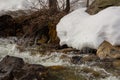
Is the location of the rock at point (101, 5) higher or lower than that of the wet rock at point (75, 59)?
higher

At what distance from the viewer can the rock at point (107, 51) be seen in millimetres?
7711

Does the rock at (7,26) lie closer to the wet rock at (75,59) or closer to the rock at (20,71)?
the wet rock at (75,59)

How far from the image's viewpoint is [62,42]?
31.0 feet

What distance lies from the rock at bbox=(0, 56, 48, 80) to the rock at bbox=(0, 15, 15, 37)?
4648mm

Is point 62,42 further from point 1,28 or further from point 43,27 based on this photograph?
point 1,28

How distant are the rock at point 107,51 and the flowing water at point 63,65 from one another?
627mm

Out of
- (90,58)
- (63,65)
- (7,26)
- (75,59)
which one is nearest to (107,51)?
(90,58)

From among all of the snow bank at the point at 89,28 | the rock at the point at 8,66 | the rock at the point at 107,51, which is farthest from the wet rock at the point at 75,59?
the rock at the point at 8,66

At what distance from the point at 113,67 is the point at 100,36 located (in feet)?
4.41

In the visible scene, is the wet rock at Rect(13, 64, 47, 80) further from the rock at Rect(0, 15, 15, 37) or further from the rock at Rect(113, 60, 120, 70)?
the rock at Rect(0, 15, 15, 37)

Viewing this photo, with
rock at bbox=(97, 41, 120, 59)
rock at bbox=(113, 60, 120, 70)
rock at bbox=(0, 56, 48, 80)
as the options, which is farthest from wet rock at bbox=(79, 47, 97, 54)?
rock at bbox=(0, 56, 48, 80)

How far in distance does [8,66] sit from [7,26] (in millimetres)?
5062

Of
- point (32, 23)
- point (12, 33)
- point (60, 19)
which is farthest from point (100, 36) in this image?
point (12, 33)

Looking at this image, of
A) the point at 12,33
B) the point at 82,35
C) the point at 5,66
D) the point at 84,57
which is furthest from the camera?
the point at 12,33
